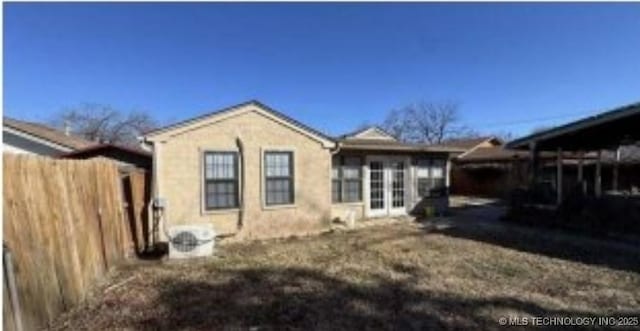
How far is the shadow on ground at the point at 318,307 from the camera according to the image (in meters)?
5.51

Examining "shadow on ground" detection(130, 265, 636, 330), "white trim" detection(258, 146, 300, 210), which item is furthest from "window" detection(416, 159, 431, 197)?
"shadow on ground" detection(130, 265, 636, 330)

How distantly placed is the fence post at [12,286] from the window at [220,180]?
6702 mm

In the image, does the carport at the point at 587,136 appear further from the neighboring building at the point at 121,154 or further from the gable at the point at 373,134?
the neighboring building at the point at 121,154

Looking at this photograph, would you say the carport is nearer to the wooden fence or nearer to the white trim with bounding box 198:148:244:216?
the white trim with bounding box 198:148:244:216

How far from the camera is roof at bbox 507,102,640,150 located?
1191cm

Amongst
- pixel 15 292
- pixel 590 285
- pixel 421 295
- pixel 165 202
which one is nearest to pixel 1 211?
pixel 15 292

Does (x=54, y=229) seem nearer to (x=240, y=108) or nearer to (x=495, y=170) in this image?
(x=240, y=108)

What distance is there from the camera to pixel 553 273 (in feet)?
26.5

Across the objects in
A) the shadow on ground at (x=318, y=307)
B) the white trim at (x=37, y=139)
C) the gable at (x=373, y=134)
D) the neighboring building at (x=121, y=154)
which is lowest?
the shadow on ground at (x=318, y=307)

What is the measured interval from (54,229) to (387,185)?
1173 cm

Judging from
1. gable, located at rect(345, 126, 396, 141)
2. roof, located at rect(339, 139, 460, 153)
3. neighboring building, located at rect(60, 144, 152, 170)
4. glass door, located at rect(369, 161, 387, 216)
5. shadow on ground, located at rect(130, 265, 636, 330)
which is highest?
gable, located at rect(345, 126, 396, 141)

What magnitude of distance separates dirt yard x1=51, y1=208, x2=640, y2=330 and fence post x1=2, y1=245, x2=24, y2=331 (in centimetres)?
91

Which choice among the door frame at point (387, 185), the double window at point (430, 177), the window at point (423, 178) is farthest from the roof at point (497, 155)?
the door frame at point (387, 185)

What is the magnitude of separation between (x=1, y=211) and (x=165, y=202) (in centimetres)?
622
